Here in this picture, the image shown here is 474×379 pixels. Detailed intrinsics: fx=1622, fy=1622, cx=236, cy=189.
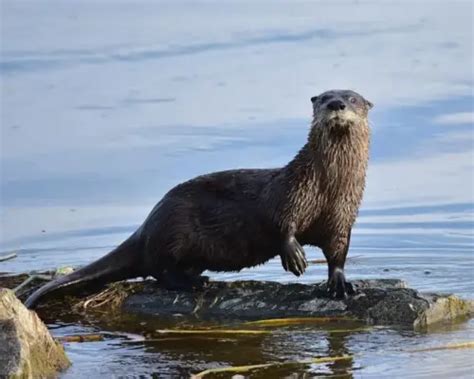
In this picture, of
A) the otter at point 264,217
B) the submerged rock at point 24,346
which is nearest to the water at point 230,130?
the submerged rock at point 24,346

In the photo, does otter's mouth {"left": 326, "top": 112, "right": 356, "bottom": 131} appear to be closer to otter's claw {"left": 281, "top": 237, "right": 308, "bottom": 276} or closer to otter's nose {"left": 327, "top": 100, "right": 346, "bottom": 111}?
otter's nose {"left": 327, "top": 100, "right": 346, "bottom": 111}

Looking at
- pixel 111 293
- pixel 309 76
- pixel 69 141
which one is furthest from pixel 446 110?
pixel 111 293

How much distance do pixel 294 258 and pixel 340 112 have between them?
2.11 ft

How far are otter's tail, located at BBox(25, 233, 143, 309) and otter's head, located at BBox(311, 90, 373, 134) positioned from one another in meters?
1.07

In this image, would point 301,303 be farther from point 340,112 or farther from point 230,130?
point 230,130

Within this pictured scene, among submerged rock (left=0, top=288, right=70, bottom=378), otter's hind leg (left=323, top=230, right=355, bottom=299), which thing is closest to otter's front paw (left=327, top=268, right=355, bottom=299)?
otter's hind leg (left=323, top=230, right=355, bottom=299)

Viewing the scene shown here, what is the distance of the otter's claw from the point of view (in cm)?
681

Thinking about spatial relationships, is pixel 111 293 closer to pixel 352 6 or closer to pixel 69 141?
pixel 69 141

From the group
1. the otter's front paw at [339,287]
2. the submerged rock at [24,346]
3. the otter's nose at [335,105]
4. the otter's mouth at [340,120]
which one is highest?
the otter's nose at [335,105]

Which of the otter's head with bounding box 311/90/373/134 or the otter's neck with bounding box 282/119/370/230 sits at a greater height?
the otter's head with bounding box 311/90/373/134

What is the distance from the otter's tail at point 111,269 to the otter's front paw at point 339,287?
3.16 ft

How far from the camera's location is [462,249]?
8281 mm

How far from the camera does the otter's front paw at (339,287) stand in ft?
22.5

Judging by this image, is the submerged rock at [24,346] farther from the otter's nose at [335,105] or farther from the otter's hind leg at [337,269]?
the otter's nose at [335,105]
